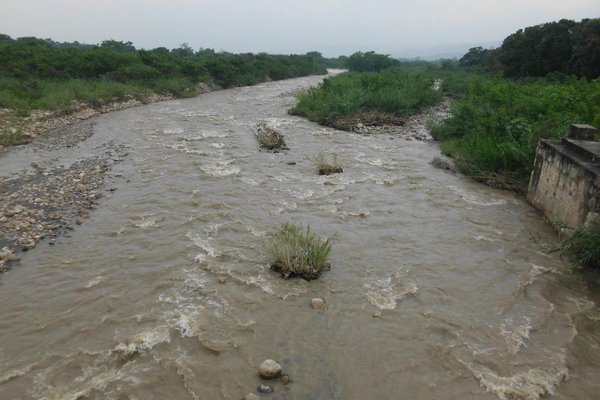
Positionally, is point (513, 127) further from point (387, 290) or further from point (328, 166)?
point (387, 290)

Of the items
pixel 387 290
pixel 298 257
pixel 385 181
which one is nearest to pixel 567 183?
pixel 387 290

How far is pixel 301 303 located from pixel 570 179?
18.8ft

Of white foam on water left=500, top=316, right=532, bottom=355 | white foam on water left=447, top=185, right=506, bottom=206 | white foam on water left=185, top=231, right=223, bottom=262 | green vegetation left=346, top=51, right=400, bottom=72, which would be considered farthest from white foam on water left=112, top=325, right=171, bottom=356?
green vegetation left=346, top=51, right=400, bottom=72

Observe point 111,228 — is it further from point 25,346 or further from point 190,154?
point 190,154

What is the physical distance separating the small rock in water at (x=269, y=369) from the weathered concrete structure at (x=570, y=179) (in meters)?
5.85

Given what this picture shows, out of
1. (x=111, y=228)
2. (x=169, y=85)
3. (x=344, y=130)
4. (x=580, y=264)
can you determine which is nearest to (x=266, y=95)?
(x=169, y=85)

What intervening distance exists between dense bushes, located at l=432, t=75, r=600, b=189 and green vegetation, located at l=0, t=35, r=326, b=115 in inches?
701

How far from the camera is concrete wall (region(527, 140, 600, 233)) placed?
735 cm

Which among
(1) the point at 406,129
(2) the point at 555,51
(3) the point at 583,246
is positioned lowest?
(1) the point at 406,129

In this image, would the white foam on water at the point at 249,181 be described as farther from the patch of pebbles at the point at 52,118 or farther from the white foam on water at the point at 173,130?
the patch of pebbles at the point at 52,118

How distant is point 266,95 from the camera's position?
3231 centimetres

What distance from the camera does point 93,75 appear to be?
28.1m

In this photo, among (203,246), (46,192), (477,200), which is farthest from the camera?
(477,200)

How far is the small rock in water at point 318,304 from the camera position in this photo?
611 cm
